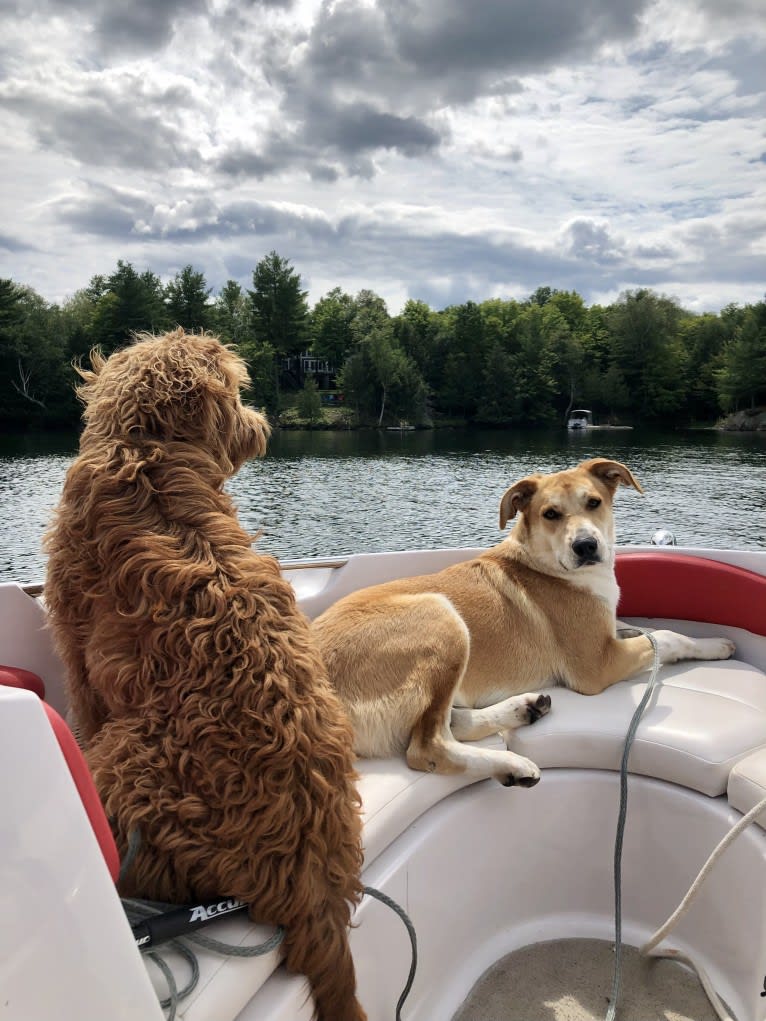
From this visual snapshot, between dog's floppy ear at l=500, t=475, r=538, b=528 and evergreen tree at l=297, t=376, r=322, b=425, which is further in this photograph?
evergreen tree at l=297, t=376, r=322, b=425

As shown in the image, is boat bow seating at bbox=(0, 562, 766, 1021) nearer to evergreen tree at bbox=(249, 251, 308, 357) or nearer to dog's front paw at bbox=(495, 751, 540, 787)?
dog's front paw at bbox=(495, 751, 540, 787)

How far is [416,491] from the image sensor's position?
95.0ft

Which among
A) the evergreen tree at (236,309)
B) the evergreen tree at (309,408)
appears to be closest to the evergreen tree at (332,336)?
the evergreen tree at (236,309)

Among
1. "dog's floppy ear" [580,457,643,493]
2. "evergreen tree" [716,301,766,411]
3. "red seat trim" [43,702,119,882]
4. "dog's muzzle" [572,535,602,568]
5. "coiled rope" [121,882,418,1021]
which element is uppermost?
"evergreen tree" [716,301,766,411]

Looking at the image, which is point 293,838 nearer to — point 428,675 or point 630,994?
point 428,675

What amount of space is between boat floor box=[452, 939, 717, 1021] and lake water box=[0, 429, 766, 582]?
7.08 m

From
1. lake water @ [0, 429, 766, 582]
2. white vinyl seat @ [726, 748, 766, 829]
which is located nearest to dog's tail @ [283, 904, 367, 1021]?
white vinyl seat @ [726, 748, 766, 829]

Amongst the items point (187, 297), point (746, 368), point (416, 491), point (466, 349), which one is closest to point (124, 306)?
point (187, 297)

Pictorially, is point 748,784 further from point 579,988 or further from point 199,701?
point 199,701

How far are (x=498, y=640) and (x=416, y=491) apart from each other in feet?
84.4

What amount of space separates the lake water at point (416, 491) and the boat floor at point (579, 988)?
7077 millimetres

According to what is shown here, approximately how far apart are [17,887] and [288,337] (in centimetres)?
7734

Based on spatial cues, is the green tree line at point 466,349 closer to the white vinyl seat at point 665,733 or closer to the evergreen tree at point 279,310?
the evergreen tree at point 279,310

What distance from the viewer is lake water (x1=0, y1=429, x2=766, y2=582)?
20.0m
